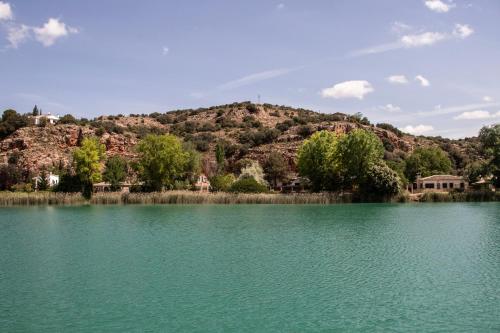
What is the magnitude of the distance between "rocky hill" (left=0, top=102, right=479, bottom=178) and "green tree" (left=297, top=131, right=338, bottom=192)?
1871 cm

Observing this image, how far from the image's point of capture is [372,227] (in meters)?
32.6

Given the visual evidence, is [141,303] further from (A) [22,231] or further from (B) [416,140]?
(B) [416,140]

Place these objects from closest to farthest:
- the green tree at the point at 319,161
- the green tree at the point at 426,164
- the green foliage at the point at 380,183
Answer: the green foliage at the point at 380,183 < the green tree at the point at 319,161 < the green tree at the point at 426,164

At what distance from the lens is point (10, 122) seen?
93.8m

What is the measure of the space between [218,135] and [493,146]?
59117 millimetres

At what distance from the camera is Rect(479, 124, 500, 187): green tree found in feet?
209

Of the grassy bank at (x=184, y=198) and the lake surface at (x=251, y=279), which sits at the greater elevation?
the grassy bank at (x=184, y=198)

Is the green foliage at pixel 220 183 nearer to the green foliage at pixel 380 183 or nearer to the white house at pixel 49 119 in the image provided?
the green foliage at pixel 380 183

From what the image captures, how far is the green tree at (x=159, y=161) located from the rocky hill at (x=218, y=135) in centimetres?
1901

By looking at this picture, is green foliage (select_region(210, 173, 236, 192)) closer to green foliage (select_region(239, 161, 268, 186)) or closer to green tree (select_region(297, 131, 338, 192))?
green foliage (select_region(239, 161, 268, 186))

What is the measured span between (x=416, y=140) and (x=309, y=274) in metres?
99.6

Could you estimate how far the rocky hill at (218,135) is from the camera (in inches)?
3428

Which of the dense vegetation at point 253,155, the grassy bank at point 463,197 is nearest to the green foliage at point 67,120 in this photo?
the dense vegetation at point 253,155

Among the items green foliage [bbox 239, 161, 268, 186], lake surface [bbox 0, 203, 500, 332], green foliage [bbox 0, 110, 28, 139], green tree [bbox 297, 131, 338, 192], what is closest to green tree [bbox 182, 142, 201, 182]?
green foliage [bbox 239, 161, 268, 186]
